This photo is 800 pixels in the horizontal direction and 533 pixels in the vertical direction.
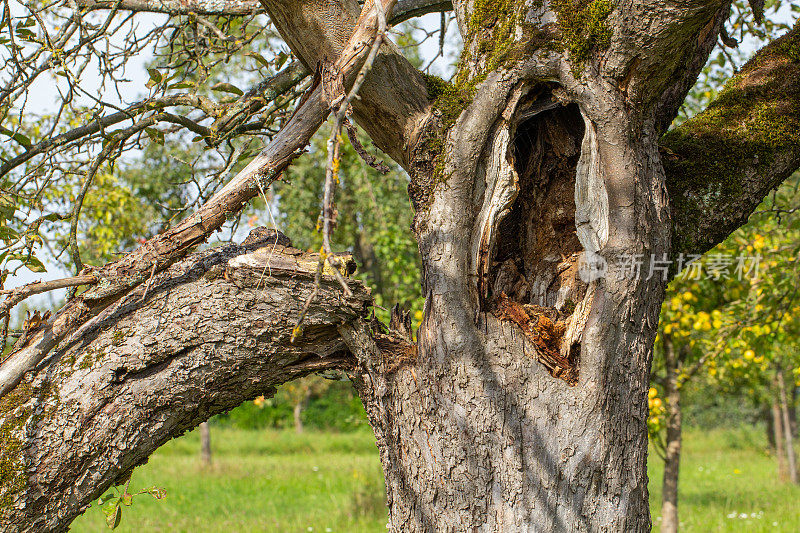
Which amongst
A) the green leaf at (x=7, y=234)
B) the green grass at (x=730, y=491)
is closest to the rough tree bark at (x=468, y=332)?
the green leaf at (x=7, y=234)

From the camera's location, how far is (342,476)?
875 centimetres

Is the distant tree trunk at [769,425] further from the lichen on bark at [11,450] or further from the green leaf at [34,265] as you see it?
the lichen on bark at [11,450]

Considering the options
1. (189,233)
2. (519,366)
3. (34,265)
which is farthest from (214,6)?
(519,366)

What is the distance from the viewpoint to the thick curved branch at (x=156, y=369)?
164 centimetres

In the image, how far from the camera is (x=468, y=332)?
1.82 meters

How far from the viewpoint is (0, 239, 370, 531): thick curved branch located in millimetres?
1637

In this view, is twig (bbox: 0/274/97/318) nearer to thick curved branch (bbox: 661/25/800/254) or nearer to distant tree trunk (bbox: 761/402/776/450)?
thick curved branch (bbox: 661/25/800/254)

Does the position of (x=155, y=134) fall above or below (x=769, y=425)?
above

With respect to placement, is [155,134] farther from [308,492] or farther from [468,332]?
[308,492]

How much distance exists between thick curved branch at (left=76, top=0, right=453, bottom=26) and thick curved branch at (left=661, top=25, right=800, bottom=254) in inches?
56.2

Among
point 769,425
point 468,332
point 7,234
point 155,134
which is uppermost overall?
point 155,134

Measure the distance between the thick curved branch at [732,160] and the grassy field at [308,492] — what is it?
482 cm

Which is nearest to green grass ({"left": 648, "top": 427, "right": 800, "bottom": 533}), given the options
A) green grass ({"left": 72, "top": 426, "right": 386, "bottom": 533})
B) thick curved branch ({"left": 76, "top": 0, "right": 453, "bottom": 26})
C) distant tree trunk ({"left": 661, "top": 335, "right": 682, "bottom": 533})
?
distant tree trunk ({"left": 661, "top": 335, "right": 682, "bottom": 533})

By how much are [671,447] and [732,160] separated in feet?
13.9
